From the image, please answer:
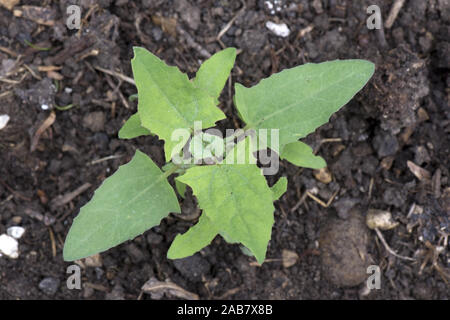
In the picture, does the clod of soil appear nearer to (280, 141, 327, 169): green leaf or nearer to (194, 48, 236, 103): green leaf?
(280, 141, 327, 169): green leaf

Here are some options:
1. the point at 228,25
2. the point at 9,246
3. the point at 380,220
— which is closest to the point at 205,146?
the point at 228,25

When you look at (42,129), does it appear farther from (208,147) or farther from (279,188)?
(279,188)

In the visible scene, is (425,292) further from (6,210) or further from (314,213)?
(6,210)

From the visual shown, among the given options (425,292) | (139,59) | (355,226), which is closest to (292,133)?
(139,59)

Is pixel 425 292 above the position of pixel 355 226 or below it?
below

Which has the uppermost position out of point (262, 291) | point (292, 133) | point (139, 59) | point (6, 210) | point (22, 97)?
point (139, 59)

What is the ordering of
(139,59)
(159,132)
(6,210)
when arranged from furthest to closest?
1. (6,210)
2. (159,132)
3. (139,59)

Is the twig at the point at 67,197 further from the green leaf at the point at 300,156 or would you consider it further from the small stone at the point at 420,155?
the small stone at the point at 420,155

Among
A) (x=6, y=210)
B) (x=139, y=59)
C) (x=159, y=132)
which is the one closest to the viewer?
(x=139, y=59)
